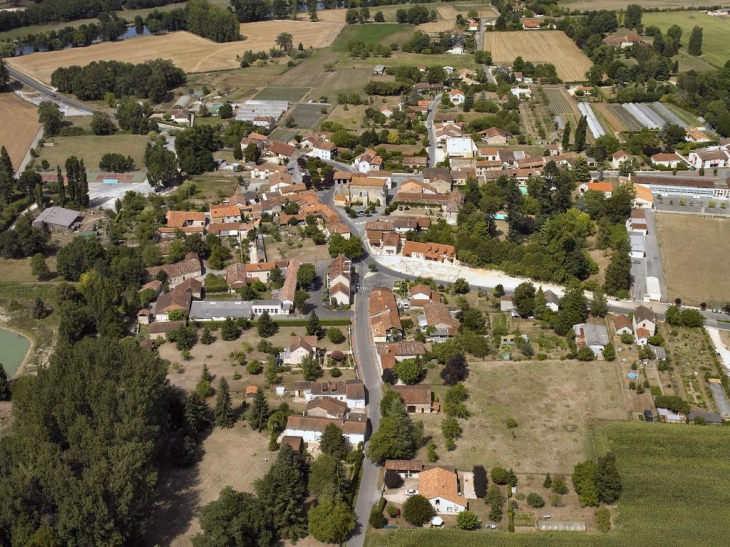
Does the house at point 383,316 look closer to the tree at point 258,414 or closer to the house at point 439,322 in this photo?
the house at point 439,322

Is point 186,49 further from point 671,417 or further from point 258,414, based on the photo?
point 671,417

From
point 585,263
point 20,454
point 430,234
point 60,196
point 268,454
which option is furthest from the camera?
point 60,196

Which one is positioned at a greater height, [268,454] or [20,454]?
[20,454]

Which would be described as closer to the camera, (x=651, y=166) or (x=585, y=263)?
(x=585, y=263)

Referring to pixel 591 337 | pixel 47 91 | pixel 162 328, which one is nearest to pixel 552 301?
pixel 591 337

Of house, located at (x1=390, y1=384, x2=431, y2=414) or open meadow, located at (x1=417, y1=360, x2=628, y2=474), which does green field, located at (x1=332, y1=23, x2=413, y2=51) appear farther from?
house, located at (x1=390, y1=384, x2=431, y2=414)

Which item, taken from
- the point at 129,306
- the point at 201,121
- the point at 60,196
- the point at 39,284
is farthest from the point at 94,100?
the point at 129,306

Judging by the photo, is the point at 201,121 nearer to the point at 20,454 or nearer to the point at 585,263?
the point at 585,263
